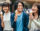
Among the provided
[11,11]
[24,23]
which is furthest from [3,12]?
[24,23]

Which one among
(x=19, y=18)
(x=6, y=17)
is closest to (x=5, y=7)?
(x=6, y=17)

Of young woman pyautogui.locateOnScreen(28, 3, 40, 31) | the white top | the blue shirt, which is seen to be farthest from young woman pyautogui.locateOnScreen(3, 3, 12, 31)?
Result: young woman pyautogui.locateOnScreen(28, 3, 40, 31)

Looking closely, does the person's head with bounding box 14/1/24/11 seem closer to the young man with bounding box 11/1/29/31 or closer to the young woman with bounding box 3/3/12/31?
the young man with bounding box 11/1/29/31

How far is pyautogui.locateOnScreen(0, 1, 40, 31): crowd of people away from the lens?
1.38 meters

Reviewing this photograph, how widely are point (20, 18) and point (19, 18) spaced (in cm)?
2

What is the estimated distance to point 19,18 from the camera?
1.40m

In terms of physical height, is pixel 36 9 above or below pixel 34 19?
above

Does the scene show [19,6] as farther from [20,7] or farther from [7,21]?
[7,21]

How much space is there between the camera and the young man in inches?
54.5

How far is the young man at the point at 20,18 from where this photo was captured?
138cm

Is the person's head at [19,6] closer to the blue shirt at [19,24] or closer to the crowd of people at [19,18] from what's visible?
the crowd of people at [19,18]

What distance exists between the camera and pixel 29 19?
1.41 m

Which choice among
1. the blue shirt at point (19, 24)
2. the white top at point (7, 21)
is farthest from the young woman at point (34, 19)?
the white top at point (7, 21)

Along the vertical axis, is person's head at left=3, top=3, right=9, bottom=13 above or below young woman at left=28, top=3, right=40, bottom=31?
above
